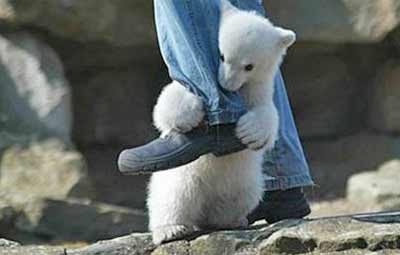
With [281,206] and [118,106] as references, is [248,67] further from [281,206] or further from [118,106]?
[118,106]

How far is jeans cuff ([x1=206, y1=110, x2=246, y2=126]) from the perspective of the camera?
2689 mm

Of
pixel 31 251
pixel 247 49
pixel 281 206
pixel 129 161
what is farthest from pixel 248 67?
pixel 31 251

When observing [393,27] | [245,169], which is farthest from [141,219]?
[245,169]

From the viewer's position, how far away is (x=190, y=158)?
2.68 meters

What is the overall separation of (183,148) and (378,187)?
2820 mm

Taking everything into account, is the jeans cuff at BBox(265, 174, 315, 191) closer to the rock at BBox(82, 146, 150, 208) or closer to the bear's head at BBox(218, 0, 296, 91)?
the bear's head at BBox(218, 0, 296, 91)

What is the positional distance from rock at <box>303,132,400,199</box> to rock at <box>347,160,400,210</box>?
18 cm

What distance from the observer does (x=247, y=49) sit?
266 centimetres

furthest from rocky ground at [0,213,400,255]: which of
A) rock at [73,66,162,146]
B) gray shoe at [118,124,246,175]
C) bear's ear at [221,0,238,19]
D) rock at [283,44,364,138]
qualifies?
rock at [283,44,364,138]

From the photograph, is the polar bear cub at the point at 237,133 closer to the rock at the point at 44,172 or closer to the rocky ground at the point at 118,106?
the rocky ground at the point at 118,106

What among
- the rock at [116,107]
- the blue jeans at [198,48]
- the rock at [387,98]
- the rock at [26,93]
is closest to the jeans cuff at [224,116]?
the blue jeans at [198,48]

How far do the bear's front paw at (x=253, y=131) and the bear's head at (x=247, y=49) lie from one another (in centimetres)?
7

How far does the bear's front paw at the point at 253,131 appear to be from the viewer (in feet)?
8.77

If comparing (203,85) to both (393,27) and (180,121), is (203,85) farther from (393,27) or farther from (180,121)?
(393,27)
